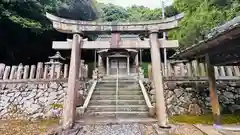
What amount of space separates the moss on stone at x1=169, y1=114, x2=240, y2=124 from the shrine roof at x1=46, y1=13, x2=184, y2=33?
3.30m

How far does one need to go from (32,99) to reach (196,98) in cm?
689

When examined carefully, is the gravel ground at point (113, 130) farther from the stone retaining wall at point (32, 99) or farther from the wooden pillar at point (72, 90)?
the stone retaining wall at point (32, 99)

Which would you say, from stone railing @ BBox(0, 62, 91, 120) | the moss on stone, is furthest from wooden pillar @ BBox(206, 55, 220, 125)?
stone railing @ BBox(0, 62, 91, 120)

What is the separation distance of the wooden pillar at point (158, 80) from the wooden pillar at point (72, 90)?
7.56ft

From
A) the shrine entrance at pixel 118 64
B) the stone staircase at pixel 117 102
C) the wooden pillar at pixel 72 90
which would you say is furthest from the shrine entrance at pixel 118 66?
the wooden pillar at pixel 72 90

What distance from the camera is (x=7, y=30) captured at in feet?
39.6

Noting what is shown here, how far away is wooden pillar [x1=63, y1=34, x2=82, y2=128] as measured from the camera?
4.90 meters

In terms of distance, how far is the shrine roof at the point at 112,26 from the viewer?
543 cm

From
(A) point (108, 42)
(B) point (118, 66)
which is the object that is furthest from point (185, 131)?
(B) point (118, 66)

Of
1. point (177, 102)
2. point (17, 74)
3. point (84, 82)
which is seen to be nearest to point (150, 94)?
point (177, 102)

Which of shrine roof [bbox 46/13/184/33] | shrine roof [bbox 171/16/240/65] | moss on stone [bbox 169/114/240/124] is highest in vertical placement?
shrine roof [bbox 46/13/184/33]

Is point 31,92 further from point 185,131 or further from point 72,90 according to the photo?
point 185,131

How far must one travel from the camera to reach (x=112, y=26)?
5.55 meters

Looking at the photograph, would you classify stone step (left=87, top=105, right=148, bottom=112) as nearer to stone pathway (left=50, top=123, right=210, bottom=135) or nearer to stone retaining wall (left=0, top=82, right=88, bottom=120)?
stone pathway (left=50, top=123, right=210, bottom=135)
